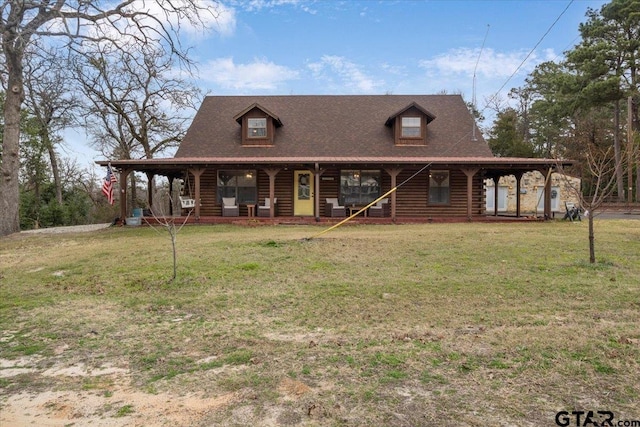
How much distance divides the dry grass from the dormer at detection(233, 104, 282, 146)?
1055cm

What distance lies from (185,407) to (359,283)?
12.6 feet

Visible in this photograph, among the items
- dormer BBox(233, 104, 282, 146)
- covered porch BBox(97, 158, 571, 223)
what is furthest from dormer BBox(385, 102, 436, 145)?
dormer BBox(233, 104, 282, 146)

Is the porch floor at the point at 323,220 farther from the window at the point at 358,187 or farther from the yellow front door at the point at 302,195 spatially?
the yellow front door at the point at 302,195

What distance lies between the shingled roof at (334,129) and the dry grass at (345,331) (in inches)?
386

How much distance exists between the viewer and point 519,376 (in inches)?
128

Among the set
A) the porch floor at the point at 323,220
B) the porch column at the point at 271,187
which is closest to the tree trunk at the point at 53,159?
the porch floor at the point at 323,220

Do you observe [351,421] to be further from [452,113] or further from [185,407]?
[452,113]

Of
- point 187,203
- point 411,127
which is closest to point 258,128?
point 187,203

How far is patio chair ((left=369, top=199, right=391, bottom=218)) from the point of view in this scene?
16.6m

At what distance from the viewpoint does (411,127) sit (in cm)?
1842

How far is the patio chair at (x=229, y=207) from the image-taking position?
1677 cm

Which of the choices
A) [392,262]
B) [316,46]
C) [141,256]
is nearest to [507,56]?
[316,46]

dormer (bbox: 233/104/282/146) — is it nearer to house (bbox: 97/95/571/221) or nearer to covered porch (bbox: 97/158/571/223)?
house (bbox: 97/95/571/221)

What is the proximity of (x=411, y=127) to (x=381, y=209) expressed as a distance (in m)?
4.51
